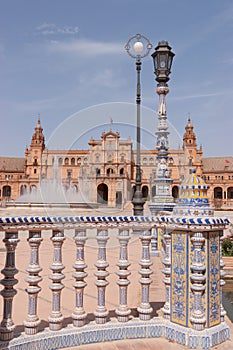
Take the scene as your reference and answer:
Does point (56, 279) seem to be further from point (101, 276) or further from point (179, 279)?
point (179, 279)

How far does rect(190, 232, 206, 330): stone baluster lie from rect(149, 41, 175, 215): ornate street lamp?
4946 mm

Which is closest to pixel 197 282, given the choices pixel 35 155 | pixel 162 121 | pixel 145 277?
pixel 145 277

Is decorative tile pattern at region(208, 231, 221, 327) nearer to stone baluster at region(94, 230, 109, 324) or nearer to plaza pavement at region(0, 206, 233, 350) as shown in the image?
plaza pavement at region(0, 206, 233, 350)

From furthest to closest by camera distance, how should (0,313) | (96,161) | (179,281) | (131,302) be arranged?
(96,161) → (131,302) → (0,313) → (179,281)

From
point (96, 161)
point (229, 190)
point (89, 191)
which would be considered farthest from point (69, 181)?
point (229, 190)

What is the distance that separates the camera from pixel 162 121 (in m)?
8.11

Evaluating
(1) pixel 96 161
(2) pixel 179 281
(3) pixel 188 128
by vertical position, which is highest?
(3) pixel 188 128

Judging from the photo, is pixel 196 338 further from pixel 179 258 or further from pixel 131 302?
pixel 131 302

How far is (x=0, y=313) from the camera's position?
366 cm

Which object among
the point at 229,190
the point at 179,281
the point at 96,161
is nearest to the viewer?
the point at 179,281

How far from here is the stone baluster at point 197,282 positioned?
2779mm

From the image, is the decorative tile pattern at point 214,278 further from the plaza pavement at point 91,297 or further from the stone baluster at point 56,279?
the stone baluster at point 56,279

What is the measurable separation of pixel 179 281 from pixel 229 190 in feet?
247

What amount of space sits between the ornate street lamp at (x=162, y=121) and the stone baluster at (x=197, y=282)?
4.95 metres
